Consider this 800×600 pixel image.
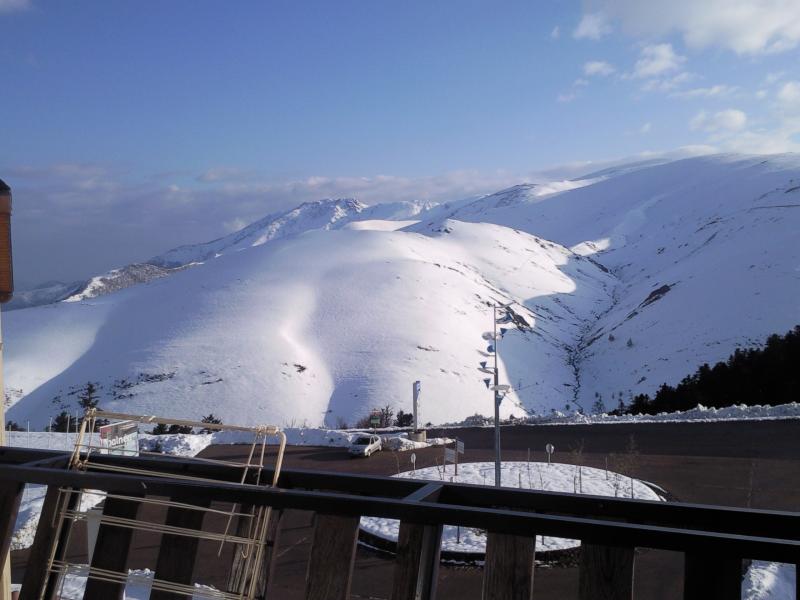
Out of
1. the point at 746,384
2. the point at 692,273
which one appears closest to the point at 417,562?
the point at 746,384

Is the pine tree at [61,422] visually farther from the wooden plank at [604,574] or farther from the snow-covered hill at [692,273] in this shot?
the wooden plank at [604,574]

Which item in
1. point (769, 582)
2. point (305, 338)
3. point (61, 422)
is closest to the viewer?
point (769, 582)

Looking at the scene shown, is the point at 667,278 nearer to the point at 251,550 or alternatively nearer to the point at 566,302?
the point at 566,302

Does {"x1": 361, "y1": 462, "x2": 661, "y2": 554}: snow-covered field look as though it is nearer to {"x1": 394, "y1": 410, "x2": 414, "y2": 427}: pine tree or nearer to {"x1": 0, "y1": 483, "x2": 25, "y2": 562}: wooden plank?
{"x1": 0, "y1": 483, "x2": 25, "y2": 562}: wooden plank

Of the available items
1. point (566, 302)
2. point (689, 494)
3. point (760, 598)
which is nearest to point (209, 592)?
point (760, 598)

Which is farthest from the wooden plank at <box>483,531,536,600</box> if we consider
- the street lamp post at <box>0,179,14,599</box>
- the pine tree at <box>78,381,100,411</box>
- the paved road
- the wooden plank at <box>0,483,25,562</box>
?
the pine tree at <box>78,381,100,411</box>

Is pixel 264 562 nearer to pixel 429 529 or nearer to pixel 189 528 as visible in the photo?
pixel 189 528
